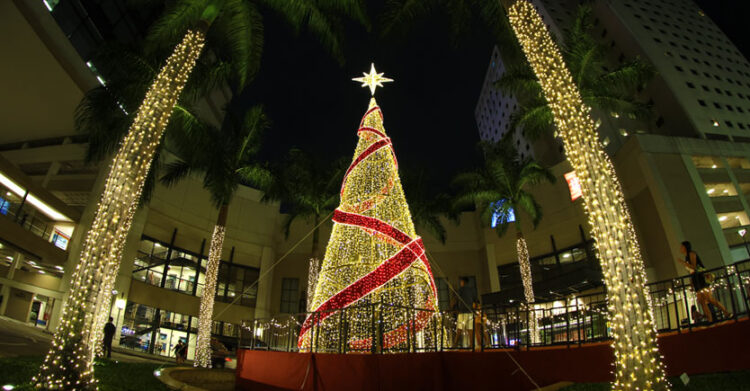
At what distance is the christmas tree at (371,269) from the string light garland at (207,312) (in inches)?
198

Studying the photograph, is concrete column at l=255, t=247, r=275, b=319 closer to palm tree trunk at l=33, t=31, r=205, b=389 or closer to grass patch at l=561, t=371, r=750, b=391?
palm tree trunk at l=33, t=31, r=205, b=389

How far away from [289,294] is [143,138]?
25845mm

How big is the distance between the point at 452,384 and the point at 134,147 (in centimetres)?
715

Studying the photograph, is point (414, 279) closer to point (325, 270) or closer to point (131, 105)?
point (325, 270)

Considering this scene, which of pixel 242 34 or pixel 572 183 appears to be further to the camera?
pixel 572 183

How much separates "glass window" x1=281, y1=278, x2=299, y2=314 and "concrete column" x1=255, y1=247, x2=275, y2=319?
1007mm

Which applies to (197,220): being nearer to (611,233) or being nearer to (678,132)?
(611,233)

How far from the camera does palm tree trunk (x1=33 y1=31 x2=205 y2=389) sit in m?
5.48

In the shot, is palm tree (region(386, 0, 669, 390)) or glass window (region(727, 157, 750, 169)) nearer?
palm tree (region(386, 0, 669, 390))

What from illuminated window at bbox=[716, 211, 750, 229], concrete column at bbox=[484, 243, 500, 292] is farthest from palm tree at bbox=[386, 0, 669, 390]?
illuminated window at bbox=[716, 211, 750, 229]

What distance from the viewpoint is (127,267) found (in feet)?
78.3

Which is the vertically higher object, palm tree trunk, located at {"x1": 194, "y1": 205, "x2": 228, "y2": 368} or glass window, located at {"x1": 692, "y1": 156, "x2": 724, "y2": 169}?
glass window, located at {"x1": 692, "y1": 156, "x2": 724, "y2": 169}

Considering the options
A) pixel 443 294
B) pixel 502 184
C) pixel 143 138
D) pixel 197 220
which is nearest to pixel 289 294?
pixel 197 220

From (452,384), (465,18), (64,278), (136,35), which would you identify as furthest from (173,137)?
(136,35)
